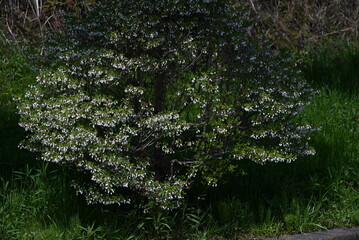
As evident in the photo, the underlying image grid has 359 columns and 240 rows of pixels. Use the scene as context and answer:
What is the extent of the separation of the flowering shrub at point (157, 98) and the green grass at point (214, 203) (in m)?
0.34

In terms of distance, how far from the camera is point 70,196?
15.4ft

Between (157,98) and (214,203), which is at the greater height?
(157,98)

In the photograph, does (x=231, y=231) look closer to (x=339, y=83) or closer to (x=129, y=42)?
(x=129, y=42)

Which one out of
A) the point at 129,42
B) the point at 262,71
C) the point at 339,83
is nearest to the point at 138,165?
the point at 129,42

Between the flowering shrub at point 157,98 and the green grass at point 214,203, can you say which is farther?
the green grass at point 214,203

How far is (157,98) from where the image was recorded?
450cm

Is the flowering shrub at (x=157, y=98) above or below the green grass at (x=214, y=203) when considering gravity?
above

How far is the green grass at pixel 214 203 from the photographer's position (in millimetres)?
4465

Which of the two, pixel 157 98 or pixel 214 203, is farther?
pixel 214 203

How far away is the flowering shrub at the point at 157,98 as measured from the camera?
13.3 ft

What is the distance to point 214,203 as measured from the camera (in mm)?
4902

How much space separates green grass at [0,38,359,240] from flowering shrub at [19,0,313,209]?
13.4 inches

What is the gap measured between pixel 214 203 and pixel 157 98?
42.6 inches

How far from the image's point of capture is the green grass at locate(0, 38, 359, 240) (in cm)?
446
